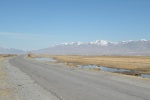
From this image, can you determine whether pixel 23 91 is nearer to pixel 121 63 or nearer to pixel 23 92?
pixel 23 92

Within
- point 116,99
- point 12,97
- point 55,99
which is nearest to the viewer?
point 116,99

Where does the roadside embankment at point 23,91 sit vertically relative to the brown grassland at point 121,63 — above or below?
below

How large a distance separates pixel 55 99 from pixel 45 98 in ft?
2.67

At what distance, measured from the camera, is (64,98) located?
1636 cm

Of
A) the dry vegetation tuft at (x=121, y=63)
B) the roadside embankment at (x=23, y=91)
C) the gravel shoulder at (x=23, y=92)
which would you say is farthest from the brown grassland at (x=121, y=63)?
the gravel shoulder at (x=23, y=92)

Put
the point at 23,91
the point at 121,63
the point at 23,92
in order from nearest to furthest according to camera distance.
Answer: the point at 23,92
the point at 23,91
the point at 121,63

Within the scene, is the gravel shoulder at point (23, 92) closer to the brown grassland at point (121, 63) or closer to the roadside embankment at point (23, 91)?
the roadside embankment at point (23, 91)

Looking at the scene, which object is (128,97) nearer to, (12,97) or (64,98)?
(64,98)

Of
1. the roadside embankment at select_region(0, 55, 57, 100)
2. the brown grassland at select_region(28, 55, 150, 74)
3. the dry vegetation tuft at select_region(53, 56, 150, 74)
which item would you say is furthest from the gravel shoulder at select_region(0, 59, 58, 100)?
the dry vegetation tuft at select_region(53, 56, 150, 74)

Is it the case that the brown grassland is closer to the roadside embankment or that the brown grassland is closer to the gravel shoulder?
the roadside embankment

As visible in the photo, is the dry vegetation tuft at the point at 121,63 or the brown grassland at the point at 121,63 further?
the dry vegetation tuft at the point at 121,63

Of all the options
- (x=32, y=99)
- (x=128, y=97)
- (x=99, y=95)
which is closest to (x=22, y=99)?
(x=32, y=99)

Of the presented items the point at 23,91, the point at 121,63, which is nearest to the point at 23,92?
the point at 23,91

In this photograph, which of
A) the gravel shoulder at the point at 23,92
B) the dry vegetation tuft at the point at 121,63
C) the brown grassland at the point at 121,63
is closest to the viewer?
the gravel shoulder at the point at 23,92
